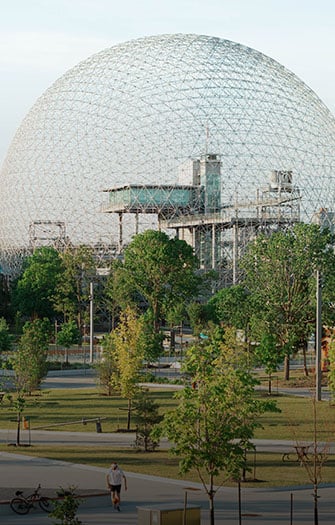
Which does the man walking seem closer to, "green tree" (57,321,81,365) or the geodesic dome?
"green tree" (57,321,81,365)

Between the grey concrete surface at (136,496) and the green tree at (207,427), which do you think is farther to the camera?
the grey concrete surface at (136,496)

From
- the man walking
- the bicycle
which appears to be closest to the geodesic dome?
the man walking

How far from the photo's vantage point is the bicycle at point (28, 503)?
31.7m

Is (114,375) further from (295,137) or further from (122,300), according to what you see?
(295,137)

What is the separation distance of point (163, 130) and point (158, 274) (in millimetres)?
47317

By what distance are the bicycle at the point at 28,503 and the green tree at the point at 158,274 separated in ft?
195

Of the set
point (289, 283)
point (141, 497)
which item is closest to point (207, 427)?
point (141, 497)

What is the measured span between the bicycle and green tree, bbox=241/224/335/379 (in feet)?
123

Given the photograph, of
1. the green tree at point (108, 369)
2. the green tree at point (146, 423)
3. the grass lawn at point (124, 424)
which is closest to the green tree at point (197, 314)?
the grass lawn at point (124, 424)

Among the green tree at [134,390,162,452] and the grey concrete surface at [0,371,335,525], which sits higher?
the green tree at [134,390,162,452]

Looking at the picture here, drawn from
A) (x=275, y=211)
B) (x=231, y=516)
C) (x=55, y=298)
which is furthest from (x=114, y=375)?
(x=275, y=211)

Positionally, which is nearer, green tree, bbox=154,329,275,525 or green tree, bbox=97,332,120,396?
green tree, bbox=154,329,275,525

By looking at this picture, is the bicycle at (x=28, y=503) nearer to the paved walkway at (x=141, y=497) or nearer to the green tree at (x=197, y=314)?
the paved walkway at (x=141, y=497)

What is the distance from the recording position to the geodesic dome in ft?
453
